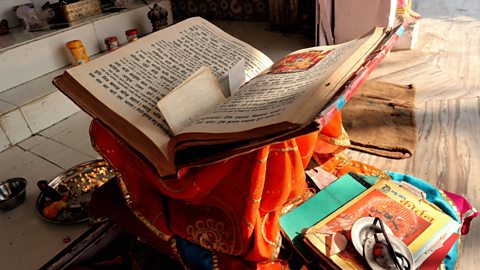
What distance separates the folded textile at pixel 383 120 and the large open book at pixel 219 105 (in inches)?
28.2

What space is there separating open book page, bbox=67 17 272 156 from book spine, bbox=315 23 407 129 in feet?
0.69

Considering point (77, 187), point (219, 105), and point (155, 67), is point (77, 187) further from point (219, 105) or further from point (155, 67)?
point (219, 105)

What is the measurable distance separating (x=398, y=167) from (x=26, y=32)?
5.81 ft

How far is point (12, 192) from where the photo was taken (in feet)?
3.51

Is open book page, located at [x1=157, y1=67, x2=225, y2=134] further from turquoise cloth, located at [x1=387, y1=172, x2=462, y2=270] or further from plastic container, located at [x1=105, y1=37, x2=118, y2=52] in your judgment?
plastic container, located at [x1=105, y1=37, x2=118, y2=52]

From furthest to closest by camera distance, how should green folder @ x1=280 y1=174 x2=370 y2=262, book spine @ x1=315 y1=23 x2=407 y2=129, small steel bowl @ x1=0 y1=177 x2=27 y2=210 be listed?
small steel bowl @ x1=0 y1=177 x2=27 y2=210, green folder @ x1=280 y1=174 x2=370 y2=262, book spine @ x1=315 y1=23 x2=407 y2=129

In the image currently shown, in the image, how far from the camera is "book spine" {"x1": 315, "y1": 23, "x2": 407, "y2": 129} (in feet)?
1.16

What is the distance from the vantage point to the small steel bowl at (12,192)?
1009mm

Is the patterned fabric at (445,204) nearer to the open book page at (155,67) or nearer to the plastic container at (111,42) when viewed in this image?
the open book page at (155,67)

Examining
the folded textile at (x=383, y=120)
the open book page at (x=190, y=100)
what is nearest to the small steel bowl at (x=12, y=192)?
the open book page at (x=190, y=100)

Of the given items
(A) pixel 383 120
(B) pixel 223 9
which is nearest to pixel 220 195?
(A) pixel 383 120

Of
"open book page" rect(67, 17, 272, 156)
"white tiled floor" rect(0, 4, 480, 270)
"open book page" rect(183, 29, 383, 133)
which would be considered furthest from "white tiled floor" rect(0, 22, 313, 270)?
"open book page" rect(183, 29, 383, 133)

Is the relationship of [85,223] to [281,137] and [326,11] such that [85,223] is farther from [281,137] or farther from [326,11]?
[326,11]

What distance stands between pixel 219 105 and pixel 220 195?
0.13 metres
